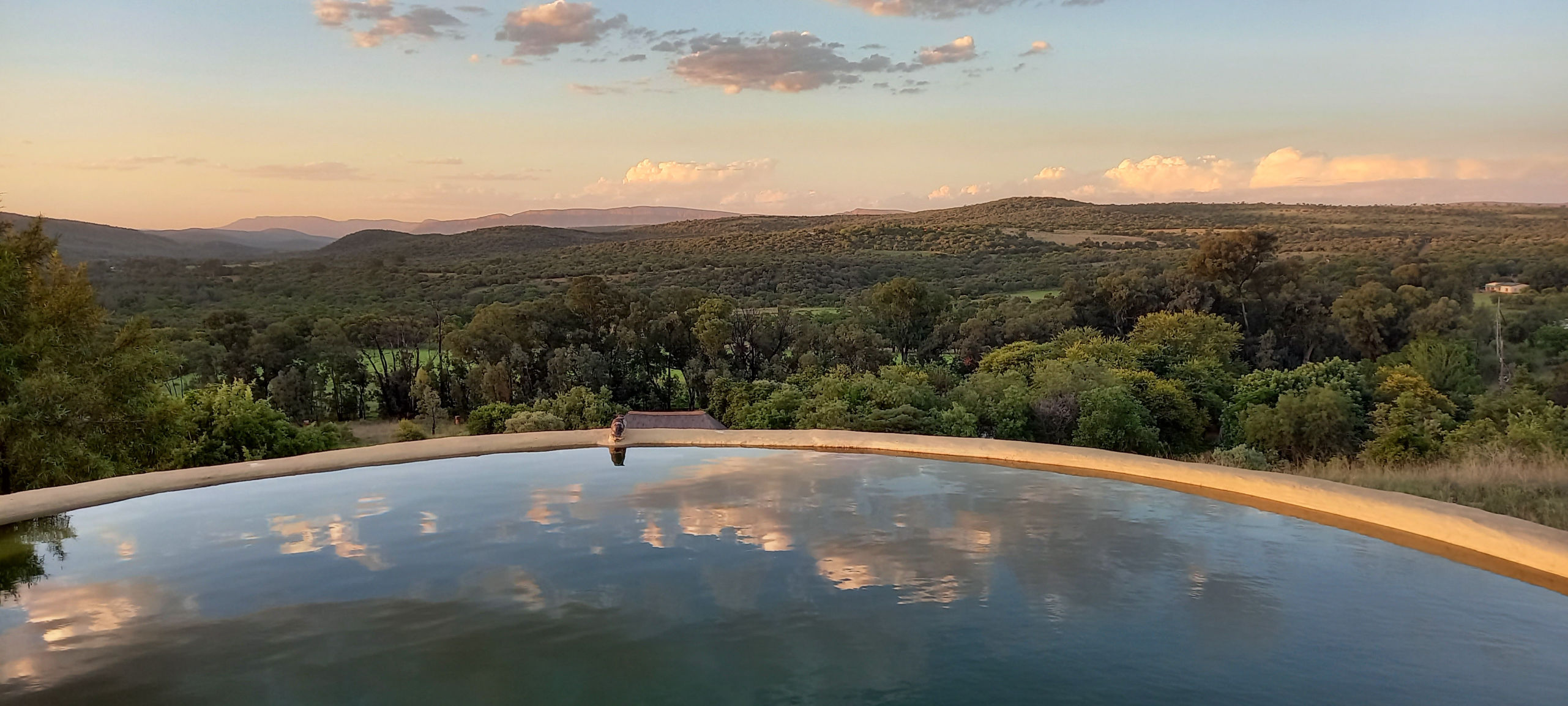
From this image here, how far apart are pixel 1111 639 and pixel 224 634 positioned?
4147mm

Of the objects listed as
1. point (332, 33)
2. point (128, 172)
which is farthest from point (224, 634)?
point (128, 172)

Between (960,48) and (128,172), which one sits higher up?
(960,48)

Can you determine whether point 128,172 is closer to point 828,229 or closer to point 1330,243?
point 828,229

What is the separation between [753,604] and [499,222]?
6717cm

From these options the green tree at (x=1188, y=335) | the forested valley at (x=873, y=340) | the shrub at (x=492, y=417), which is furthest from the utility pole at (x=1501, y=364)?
the shrub at (x=492, y=417)

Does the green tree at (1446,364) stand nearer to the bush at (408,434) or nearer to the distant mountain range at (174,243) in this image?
the bush at (408,434)

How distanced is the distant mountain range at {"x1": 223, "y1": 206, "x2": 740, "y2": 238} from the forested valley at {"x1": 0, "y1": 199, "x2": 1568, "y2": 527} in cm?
215

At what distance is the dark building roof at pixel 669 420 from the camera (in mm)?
11691

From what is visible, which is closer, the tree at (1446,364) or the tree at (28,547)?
the tree at (28,547)

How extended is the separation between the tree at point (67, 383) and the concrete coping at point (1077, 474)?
5.41m

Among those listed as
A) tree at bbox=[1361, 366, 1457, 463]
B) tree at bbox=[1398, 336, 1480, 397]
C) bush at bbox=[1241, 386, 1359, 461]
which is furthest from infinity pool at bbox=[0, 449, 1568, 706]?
tree at bbox=[1398, 336, 1480, 397]

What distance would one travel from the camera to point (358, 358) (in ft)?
117

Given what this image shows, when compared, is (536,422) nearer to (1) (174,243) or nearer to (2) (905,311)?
(2) (905,311)

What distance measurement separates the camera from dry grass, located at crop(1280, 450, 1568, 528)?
632cm
